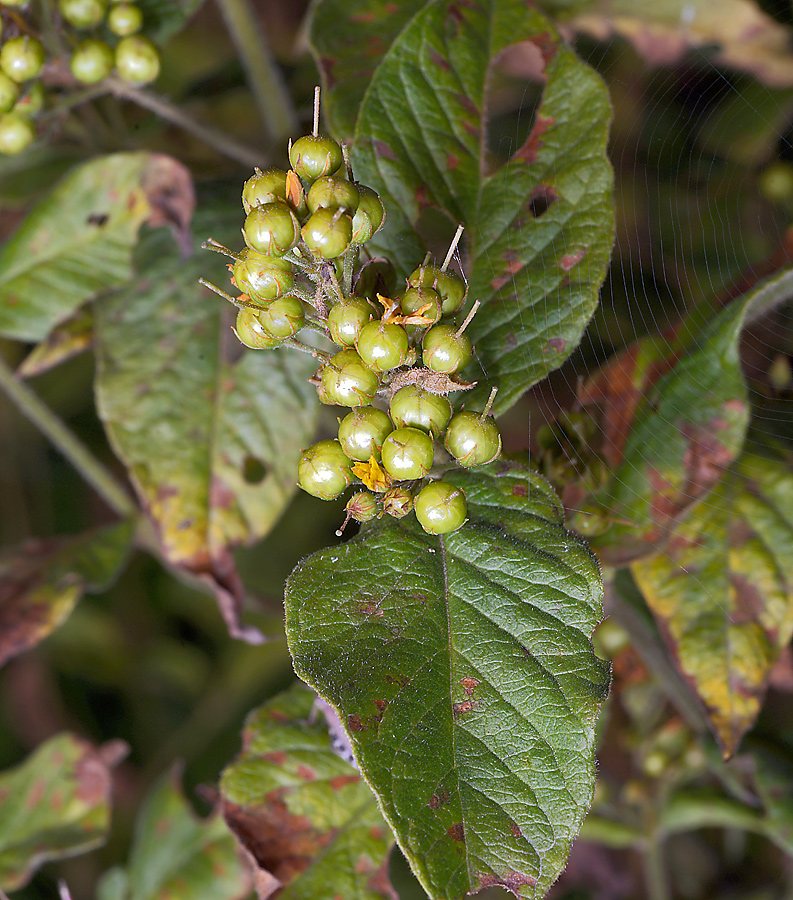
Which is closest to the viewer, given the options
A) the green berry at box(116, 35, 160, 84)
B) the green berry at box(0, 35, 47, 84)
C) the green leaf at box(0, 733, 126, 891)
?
the green berry at box(0, 35, 47, 84)

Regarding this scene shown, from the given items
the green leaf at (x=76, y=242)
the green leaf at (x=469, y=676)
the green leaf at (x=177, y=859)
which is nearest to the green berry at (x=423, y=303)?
the green leaf at (x=469, y=676)

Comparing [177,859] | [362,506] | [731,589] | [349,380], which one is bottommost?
[177,859]

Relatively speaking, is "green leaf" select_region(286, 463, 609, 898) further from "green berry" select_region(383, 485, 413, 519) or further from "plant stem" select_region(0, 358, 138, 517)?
"plant stem" select_region(0, 358, 138, 517)

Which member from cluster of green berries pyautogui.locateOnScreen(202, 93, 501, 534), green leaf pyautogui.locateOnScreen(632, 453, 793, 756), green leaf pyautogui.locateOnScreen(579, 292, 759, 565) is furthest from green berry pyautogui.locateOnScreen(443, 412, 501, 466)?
green leaf pyautogui.locateOnScreen(632, 453, 793, 756)

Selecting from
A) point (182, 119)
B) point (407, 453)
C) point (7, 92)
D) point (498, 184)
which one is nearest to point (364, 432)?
point (407, 453)

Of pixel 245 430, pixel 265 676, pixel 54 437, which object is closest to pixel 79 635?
pixel 265 676

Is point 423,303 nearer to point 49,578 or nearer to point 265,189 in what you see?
point 265,189

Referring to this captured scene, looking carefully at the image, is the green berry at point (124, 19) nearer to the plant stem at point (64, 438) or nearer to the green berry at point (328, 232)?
the plant stem at point (64, 438)
